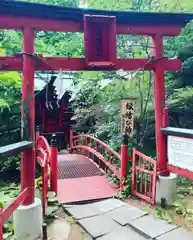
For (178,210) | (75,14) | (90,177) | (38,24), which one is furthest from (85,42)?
(90,177)

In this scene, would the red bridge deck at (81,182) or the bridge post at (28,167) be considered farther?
the red bridge deck at (81,182)

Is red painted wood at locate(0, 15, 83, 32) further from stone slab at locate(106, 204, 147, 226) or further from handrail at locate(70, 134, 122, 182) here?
stone slab at locate(106, 204, 147, 226)

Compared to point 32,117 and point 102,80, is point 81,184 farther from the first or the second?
point 102,80

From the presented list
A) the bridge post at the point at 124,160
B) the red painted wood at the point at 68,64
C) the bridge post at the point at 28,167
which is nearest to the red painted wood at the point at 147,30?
the red painted wood at the point at 68,64

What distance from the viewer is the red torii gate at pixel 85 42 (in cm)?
416

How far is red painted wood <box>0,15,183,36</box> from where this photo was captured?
4.17m

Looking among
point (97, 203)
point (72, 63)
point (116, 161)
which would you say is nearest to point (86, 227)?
point (97, 203)

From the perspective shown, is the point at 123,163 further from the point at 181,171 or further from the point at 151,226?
the point at 151,226

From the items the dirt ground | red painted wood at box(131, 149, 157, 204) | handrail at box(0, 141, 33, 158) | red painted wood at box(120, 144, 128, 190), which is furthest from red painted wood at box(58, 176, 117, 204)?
handrail at box(0, 141, 33, 158)

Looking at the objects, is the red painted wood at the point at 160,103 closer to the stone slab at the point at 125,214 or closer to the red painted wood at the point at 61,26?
the red painted wood at the point at 61,26

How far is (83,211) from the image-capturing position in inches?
194

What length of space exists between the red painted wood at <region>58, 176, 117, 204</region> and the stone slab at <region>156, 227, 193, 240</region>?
73.3 inches

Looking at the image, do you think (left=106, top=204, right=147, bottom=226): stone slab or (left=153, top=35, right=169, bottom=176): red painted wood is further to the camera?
(left=153, top=35, right=169, bottom=176): red painted wood

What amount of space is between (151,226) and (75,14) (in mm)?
3707
